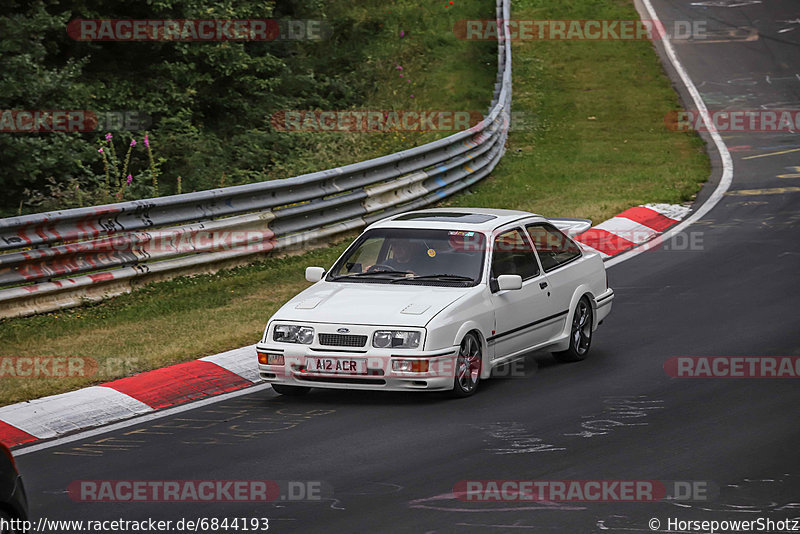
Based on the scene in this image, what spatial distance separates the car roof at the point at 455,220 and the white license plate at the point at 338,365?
6.08ft

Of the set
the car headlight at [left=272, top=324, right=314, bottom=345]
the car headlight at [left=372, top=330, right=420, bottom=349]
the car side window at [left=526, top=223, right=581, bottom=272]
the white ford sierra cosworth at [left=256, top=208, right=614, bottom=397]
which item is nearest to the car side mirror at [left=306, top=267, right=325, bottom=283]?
the white ford sierra cosworth at [left=256, top=208, right=614, bottom=397]

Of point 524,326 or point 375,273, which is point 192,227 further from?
point 524,326

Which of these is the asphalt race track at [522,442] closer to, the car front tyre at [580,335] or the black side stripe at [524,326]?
the car front tyre at [580,335]

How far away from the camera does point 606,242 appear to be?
1664 cm

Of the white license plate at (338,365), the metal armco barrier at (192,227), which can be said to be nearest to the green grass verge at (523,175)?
the metal armco barrier at (192,227)

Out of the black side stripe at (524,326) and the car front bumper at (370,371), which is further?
the black side stripe at (524,326)

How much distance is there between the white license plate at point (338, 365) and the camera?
923 centimetres

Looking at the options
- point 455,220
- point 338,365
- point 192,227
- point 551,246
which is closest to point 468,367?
point 338,365

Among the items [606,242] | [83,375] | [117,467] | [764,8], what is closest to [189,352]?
[83,375]

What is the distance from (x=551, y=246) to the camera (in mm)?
11305

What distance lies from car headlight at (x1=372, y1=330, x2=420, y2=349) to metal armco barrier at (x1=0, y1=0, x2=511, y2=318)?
4.58m

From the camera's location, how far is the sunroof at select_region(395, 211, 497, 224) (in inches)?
425

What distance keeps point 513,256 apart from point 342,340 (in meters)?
2.10

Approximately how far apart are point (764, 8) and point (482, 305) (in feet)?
107
